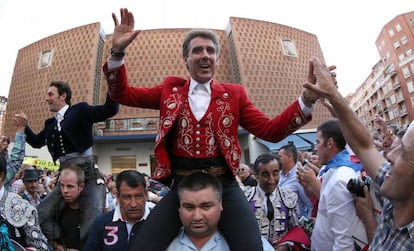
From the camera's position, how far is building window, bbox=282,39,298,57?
3425 centimetres

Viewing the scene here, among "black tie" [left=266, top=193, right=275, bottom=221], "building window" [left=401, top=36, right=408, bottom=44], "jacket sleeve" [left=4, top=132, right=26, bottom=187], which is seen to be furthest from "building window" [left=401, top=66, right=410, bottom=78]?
"jacket sleeve" [left=4, top=132, right=26, bottom=187]

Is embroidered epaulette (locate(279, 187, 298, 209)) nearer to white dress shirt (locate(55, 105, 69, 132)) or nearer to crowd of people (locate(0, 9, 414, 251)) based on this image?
crowd of people (locate(0, 9, 414, 251))

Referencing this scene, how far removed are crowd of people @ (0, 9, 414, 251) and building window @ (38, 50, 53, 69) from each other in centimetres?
3471

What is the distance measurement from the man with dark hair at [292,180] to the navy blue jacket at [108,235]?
233 centimetres

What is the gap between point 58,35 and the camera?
115 feet

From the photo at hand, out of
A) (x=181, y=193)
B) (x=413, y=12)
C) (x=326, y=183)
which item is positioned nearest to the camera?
(x=181, y=193)

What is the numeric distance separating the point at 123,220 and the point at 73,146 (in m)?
1.01

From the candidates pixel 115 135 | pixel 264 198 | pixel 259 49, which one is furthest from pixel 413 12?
pixel 264 198

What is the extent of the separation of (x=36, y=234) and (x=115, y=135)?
88.1ft

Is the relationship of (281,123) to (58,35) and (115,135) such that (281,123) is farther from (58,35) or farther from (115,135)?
(58,35)

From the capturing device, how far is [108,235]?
2.99 metres

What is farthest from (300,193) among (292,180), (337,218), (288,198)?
→ (337,218)

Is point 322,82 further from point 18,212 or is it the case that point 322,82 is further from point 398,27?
point 398,27

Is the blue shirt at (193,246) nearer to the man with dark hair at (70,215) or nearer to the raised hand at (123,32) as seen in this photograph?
the raised hand at (123,32)
